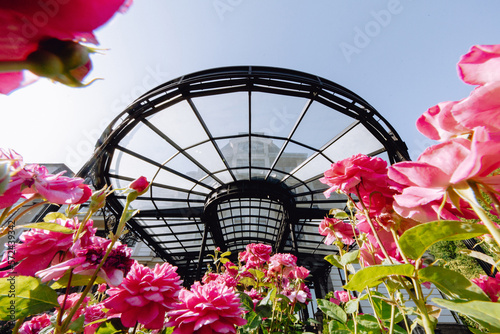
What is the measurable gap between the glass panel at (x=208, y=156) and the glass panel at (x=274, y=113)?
831mm

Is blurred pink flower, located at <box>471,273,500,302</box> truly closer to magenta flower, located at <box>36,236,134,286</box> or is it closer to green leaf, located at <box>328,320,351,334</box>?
green leaf, located at <box>328,320,351,334</box>

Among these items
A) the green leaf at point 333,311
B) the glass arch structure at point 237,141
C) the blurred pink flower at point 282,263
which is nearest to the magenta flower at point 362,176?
the green leaf at point 333,311

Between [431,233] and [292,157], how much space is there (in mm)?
3590

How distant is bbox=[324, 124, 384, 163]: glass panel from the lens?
10.8ft

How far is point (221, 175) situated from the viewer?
14.1 ft

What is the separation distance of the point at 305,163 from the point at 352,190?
334 centimetres

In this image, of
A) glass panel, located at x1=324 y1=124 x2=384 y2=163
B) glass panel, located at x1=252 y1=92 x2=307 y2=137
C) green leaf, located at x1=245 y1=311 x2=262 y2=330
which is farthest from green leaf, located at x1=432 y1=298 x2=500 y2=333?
glass panel, located at x1=324 y1=124 x2=384 y2=163

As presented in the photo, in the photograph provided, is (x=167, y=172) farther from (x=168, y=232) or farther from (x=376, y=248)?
(x=376, y=248)

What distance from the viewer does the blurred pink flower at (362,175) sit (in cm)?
51

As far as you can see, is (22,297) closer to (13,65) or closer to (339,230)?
(13,65)

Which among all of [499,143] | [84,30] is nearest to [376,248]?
[499,143]

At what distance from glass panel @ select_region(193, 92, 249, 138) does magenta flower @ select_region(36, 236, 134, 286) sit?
2748mm

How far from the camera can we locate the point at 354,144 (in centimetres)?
348

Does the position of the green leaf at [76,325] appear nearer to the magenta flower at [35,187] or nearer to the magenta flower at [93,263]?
the magenta flower at [93,263]
